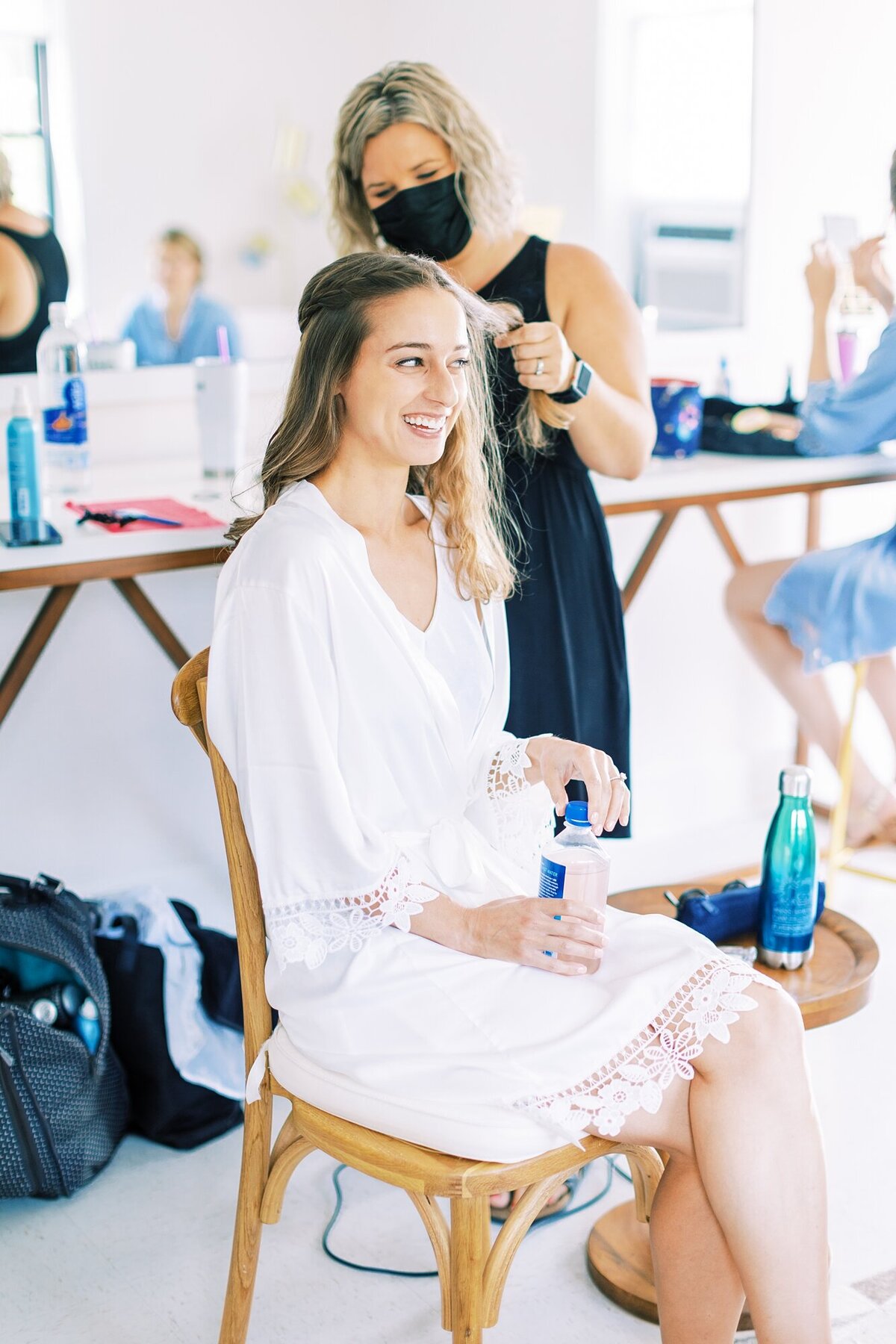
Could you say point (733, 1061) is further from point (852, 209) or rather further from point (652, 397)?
point (852, 209)

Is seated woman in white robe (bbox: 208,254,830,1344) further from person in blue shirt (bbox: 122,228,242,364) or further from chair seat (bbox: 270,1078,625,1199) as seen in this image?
person in blue shirt (bbox: 122,228,242,364)

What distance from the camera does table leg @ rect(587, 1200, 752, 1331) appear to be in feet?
5.55

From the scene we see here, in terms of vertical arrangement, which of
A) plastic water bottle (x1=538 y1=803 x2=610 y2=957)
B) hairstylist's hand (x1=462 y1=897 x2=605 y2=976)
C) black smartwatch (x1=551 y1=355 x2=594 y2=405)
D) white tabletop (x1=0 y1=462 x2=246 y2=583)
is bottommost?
hairstylist's hand (x1=462 y1=897 x2=605 y2=976)

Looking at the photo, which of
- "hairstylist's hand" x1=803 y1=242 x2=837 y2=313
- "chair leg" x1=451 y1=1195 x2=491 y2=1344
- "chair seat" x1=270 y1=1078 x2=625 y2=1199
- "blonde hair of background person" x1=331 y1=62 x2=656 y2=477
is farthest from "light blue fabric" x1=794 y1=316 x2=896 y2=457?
"chair leg" x1=451 y1=1195 x2=491 y2=1344

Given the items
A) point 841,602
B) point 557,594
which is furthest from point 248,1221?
point 841,602

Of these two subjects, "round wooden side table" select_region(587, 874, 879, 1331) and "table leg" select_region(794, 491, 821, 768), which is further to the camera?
"table leg" select_region(794, 491, 821, 768)

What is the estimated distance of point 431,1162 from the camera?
1278 millimetres

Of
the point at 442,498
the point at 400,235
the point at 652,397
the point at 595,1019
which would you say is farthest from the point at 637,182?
the point at 595,1019

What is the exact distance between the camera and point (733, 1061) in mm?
1287

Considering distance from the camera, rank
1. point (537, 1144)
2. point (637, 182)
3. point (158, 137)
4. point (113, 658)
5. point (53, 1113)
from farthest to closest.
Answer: point (158, 137) < point (637, 182) < point (113, 658) < point (53, 1113) < point (537, 1144)

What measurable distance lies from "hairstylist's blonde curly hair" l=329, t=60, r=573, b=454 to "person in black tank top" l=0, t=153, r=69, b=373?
125cm

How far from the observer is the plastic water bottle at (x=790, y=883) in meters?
1.59

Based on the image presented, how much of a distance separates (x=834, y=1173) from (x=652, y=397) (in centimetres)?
134

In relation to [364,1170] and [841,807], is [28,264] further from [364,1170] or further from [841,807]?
[364,1170]
